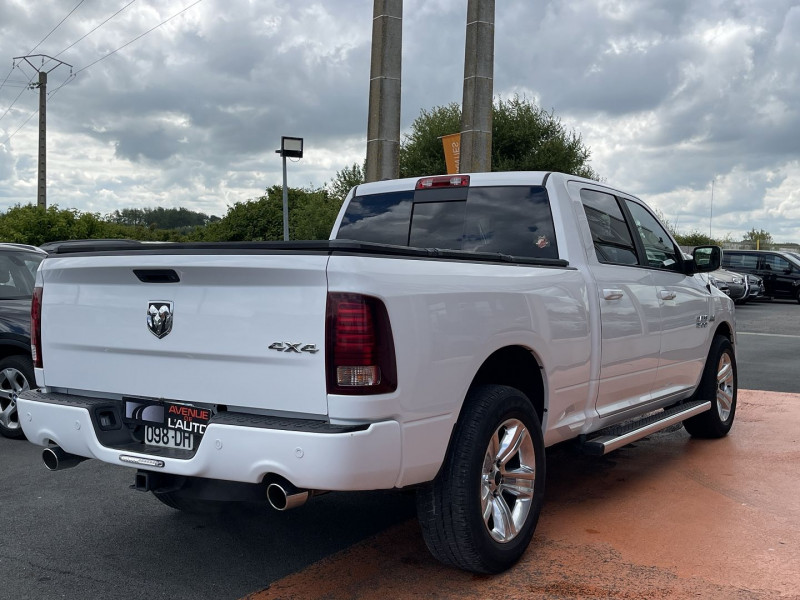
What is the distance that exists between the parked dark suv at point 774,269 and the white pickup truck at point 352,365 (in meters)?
25.6

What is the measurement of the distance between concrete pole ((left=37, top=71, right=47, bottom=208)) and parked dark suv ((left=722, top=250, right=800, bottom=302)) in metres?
26.6

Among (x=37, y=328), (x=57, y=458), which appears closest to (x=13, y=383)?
(x=37, y=328)

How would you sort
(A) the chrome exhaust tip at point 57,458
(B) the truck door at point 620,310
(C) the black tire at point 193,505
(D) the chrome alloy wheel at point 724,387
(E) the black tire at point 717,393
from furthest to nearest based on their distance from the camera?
(D) the chrome alloy wheel at point 724,387
(E) the black tire at point 717,393
(B) the truck door at point 620,310
(C) the black tire at point 193,505
(A) the chrome exhaust tip at point 57,458

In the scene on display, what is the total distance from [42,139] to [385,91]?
93.6 feet

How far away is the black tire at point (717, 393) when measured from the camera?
6859 millimetres

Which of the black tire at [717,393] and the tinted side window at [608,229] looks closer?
the tinted side window at [608,229]

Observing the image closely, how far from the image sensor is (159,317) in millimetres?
3846

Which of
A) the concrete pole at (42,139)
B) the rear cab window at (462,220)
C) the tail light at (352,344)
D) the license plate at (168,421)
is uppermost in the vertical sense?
the concrete pole at (42,139)

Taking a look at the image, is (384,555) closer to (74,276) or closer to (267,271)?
(267,271)

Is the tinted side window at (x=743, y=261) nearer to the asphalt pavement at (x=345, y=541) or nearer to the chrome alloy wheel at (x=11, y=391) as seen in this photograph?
the asphalt pavement at (x=345, y=541)

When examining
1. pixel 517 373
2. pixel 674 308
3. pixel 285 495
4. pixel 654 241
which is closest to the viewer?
pixel 285 495

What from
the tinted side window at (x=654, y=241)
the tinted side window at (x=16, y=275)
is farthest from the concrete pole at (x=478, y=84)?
the tinted side window at (x=16, y=275)

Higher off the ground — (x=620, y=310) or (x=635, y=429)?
(x=620, y=310)

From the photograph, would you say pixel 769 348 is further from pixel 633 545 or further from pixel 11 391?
pixel 11 391
